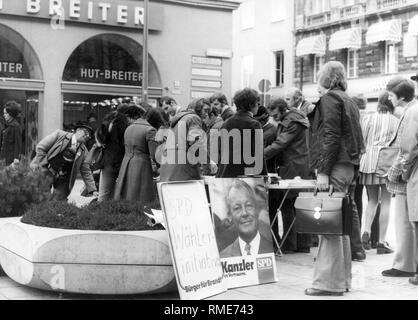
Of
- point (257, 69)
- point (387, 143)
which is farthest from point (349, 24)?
point (387, 143)

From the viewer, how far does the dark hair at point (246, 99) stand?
796 centimetres

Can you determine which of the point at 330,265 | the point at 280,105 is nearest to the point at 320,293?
the point at 330,265

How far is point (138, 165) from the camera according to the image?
864 cm

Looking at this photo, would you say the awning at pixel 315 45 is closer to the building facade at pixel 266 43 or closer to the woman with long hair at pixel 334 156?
the building facade at pixel 266 43

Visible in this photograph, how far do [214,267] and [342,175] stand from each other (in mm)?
1502

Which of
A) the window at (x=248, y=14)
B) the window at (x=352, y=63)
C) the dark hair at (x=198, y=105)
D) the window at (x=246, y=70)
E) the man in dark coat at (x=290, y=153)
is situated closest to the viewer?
the man in dark coat at (x=290, y=153)

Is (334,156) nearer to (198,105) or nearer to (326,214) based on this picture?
(326,214)

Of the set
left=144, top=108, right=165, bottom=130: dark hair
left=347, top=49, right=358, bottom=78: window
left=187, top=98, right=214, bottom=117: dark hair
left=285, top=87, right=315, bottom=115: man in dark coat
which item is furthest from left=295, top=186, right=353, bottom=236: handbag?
left=347, top=49, right=358, bottom=78: window

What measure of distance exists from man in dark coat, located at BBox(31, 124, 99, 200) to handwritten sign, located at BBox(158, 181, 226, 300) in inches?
127

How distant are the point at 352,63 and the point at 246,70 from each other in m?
9.18

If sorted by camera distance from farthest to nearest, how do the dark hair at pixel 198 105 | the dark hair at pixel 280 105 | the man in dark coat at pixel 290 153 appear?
the dark hair at pixel 198 105 < the dark hair at pixel 280 105 < the man in dark coat at pixel 290 153

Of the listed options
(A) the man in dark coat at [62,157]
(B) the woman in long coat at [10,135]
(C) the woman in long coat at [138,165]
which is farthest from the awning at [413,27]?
(C) the woman in long coat at [138,165]

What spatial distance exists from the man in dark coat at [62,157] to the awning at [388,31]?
28458 millimetres
